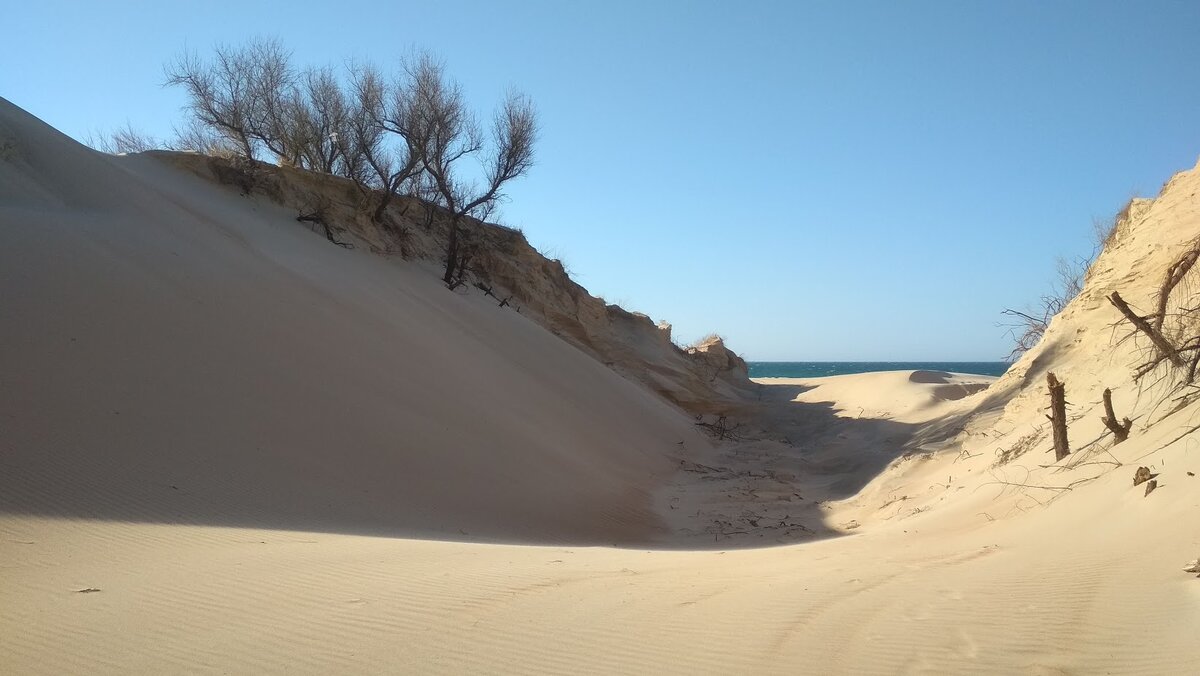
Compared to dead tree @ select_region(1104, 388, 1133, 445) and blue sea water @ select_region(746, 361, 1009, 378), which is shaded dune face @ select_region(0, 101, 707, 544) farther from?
blue sea water @ select_region(746, 361, 1009, 378)

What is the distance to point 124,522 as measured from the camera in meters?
5.23

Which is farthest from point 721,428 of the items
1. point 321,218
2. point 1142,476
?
point 1142,476

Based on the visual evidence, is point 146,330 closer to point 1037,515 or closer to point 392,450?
point 392,450

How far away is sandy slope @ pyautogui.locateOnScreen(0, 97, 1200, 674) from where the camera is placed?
3385mm

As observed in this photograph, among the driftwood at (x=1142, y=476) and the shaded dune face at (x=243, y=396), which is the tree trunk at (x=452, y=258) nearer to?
the shaded dune face at (x=243, y=396)

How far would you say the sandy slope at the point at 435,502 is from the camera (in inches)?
133

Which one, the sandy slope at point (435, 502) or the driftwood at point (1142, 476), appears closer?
the sandy slope at point (435, 502)

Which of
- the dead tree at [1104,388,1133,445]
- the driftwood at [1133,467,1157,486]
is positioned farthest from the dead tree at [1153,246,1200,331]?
the driftwood at [1133,467,1157,486]

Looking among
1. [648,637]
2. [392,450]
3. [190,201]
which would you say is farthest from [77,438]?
[190,201]

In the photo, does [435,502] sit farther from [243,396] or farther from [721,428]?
[721,428]

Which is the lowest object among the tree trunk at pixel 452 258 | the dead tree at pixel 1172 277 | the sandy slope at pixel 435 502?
the sandy slope at pixel 435 502

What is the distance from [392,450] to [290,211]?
464 inches

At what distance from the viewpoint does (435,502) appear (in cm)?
825

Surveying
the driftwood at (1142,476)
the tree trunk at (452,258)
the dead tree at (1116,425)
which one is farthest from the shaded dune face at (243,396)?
the driftwood at (1142,476)
